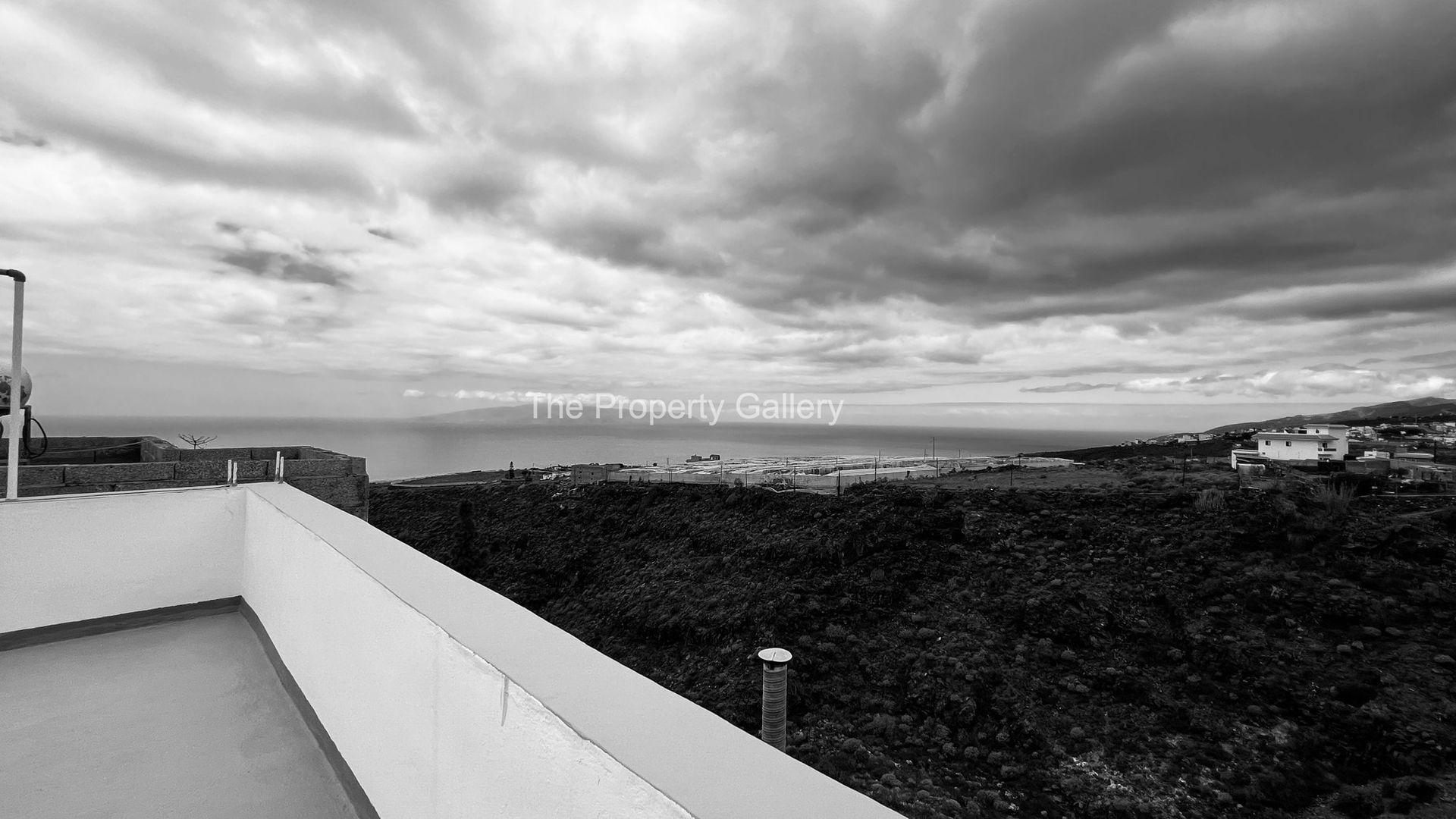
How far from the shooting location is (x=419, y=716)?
3.61 ft

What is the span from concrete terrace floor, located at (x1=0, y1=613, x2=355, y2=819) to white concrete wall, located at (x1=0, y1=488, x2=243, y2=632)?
0.17 meters

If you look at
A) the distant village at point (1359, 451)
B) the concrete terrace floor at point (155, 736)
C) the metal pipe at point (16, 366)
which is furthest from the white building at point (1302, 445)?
the metal pipe at point (16, 366)

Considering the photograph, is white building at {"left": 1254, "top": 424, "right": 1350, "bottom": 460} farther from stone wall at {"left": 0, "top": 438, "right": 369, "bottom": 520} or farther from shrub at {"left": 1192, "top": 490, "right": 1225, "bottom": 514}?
stone wall at {"left": 0, "top": 438, "right": 369, "bottom": 520}

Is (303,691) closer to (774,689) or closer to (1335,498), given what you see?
(774,689)

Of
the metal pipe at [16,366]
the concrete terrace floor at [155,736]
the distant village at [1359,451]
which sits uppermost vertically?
the metal pipe at [16,366]

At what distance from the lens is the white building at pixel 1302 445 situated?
15984 millimetres

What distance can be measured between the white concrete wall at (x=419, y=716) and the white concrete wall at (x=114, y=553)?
98 cm

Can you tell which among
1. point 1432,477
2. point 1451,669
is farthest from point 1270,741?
point 1432,477

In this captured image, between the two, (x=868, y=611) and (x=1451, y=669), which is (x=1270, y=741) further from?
(x=868, y=611)

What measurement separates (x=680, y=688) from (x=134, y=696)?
391 centimetres

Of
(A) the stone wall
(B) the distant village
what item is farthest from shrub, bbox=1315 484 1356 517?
(A) the stone wall

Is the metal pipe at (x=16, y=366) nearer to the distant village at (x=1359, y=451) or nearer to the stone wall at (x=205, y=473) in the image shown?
the stone wall at (x=205, y=473)

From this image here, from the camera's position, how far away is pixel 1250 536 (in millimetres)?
6191

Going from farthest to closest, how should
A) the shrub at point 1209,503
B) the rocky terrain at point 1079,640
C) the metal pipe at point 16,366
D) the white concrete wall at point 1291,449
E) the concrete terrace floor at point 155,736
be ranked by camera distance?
the white concrete wall at point 1291,449 < the shrub at point 1209,503 < the rocky terrain at point 1079,640 < the metal pipe at point 16,366 < the concrete terrace floor at point 155,736
